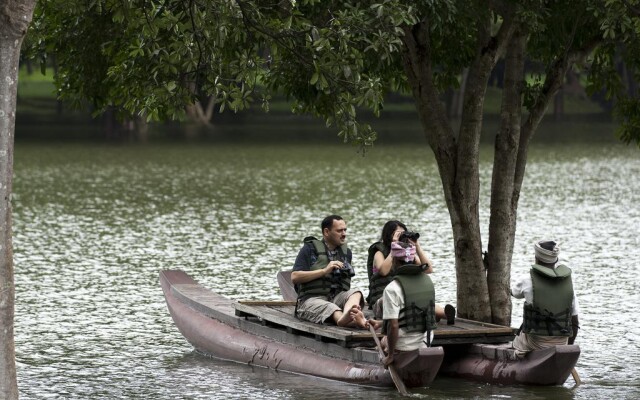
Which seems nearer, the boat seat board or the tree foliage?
the tree foliage

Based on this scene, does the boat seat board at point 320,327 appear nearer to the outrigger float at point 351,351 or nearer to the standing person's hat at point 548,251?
the outrigger float at point 351,351

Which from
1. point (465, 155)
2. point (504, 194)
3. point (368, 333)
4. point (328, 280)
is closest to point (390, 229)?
point (328, 280)

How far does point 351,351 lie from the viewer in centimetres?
1469

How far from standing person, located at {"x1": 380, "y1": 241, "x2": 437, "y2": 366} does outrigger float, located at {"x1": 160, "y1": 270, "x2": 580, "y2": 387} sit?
0.19 m

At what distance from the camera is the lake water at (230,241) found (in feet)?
51.9

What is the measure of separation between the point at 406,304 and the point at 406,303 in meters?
0.01

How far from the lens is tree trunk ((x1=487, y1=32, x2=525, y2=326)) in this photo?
1747 centimetres

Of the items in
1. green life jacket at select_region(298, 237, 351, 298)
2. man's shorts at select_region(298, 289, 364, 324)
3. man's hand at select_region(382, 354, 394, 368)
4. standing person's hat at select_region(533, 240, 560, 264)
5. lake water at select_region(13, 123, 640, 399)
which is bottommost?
lake water at select_region(13, 123, 640, 399)

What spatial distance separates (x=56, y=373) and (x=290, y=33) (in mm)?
5288

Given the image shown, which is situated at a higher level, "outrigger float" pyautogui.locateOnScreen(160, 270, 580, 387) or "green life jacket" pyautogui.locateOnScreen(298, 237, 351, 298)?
"green life jacket" pyautogui.locateOnScreen(298, 237, 351, 298)

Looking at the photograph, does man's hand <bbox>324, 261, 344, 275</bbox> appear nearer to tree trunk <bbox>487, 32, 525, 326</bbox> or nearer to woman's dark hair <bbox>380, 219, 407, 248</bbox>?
woman's dark hair <bbox>380, 219, 407, 248</bbox>

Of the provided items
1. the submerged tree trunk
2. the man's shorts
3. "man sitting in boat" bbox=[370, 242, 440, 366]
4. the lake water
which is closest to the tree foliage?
the submerged tree trunk

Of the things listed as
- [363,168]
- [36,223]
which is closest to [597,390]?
[36,223]

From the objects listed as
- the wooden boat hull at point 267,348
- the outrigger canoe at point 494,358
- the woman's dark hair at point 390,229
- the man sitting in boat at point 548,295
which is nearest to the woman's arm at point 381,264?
the woman's dark hair at point 390,229
